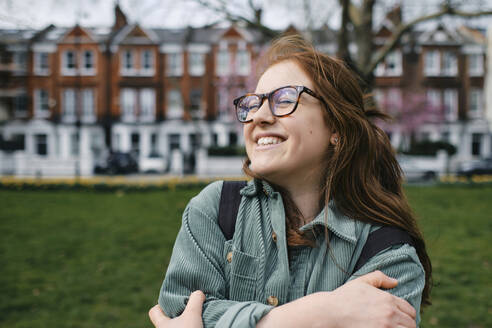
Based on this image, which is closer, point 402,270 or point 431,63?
point 402,270

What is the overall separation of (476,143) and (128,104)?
28.7 metres

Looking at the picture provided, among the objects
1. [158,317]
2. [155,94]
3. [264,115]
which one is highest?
[155,94]

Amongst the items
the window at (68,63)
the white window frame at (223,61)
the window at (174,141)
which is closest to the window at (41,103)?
the window at (68,63)

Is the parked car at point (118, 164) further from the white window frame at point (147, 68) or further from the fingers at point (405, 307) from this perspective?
the fingers at point (405, 307)

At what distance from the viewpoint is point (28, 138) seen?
3366 centimetres

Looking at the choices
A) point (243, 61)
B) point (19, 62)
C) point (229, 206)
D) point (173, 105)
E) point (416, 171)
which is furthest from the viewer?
point (173, 105)

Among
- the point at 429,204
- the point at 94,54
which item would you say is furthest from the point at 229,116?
the point at 429,204

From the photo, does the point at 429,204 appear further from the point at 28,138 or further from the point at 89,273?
the point at 28,138

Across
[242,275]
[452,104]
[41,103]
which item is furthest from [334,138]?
[452,104]

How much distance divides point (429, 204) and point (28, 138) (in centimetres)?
3191

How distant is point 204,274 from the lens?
1409 mm

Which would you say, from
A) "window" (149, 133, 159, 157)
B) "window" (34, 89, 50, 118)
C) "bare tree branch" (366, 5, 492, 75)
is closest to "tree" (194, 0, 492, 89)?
"bare tree branch" (366, 5, 492, 75)

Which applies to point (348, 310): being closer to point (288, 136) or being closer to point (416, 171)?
point (288, 136)

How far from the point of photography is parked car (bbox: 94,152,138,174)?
80.4 ft
